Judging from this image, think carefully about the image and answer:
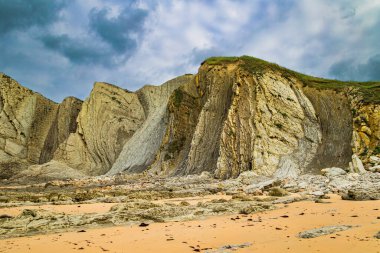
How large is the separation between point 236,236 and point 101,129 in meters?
58.8

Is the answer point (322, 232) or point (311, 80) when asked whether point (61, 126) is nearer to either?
point (311, 80)

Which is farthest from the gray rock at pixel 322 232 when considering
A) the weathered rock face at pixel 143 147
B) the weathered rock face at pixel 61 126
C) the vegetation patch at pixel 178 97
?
the weathered rock face at pixel 61 126

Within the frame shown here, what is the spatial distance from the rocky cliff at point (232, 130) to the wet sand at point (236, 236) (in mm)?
19776

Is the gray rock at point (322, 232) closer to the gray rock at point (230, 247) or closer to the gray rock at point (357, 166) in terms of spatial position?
the gray rock at point (230, 247)

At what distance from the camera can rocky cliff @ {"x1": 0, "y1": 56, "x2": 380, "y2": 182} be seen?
31.3 metres

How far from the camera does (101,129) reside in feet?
211

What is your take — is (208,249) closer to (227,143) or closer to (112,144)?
(227,143)

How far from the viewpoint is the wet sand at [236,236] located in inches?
255

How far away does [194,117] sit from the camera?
4741 centimetres

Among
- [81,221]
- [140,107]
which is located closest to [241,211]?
[81,221]

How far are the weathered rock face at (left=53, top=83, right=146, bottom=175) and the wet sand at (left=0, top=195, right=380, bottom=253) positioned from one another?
5084 centimetres

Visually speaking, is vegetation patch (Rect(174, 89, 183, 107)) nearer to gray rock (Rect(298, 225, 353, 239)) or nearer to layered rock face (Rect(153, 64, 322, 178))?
layered rock face (Rect(153, 64, 322, 178))

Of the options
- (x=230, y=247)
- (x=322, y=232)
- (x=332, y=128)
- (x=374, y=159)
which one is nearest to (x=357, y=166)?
(x=374, y=159)

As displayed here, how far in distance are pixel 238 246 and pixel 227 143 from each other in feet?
90.9
